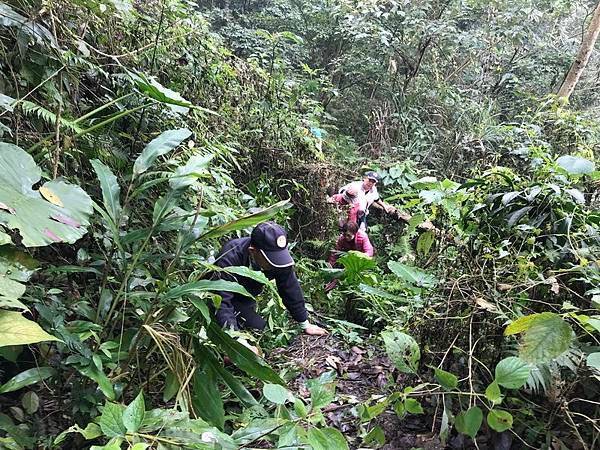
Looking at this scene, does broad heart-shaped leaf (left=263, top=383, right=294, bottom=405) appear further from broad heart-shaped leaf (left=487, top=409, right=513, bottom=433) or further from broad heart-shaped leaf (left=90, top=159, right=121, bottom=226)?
broad heart-shaped leaf (left=90, top=159, right=121, bottom=226)

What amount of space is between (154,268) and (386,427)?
153 cm

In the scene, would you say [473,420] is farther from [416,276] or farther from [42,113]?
[42,113]

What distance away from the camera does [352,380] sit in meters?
2.96

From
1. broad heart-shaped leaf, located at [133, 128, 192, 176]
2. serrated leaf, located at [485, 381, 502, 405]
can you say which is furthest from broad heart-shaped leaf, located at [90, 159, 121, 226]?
serrated leaf, located at [485, 381, 502, 405]

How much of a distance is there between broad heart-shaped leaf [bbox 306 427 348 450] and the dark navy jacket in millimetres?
1282

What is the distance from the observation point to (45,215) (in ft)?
4.37

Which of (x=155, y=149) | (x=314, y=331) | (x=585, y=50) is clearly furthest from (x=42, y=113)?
(x=585, y=50)

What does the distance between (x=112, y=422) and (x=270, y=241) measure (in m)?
1.57

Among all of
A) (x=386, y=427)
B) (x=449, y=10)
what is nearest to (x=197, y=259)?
(x=386, y=427)

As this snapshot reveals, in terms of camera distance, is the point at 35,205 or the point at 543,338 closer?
the point at 35,205

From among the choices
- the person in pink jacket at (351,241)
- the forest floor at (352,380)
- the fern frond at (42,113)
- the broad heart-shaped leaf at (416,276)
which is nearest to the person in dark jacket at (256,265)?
the forest floor at (352,380)

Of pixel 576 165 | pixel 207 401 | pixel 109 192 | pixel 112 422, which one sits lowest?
pixel 207 401

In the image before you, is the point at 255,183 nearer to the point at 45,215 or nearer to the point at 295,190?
the point at 295,190

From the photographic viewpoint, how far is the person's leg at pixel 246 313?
310 centimetres
